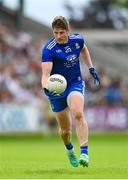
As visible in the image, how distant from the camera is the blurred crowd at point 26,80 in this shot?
34.3 metres

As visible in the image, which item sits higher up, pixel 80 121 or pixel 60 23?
pixel 60 23

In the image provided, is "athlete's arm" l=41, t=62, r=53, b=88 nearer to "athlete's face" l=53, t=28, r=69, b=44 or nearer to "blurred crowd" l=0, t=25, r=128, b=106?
"athlete's face" l=53, t=28, r=69, b=44

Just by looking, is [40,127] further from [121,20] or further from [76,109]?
[121,20]

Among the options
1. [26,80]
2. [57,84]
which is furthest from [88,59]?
[26,80]

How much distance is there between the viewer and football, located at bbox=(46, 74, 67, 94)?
46.8 feet

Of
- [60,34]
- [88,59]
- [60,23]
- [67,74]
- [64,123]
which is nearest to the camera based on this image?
[60,23]

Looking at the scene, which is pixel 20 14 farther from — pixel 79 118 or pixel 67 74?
pixel 79 118

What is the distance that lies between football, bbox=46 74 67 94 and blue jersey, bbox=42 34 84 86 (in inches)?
18.4

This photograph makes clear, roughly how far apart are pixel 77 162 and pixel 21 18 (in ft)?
90.2

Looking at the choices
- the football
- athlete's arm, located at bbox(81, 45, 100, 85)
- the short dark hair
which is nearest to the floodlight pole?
athlete's arm, located at bbox(81, 45, 100, 85)

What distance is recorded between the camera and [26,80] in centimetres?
3553

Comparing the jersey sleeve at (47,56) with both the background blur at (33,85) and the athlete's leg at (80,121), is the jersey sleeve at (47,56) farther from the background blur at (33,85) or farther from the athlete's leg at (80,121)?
the background blur at (33,85)

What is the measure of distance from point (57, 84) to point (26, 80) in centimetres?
2133

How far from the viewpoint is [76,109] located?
14492 mm
